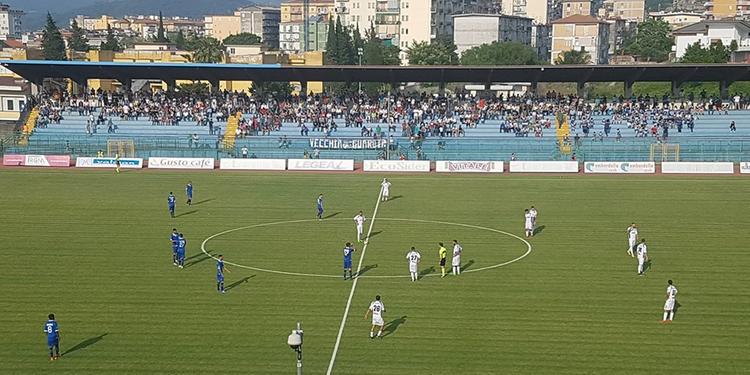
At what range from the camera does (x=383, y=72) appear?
73.2 meters

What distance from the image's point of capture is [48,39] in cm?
13838

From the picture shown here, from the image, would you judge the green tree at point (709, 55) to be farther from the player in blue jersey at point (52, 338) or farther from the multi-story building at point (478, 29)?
the player in blue jersey at point (52, 338)

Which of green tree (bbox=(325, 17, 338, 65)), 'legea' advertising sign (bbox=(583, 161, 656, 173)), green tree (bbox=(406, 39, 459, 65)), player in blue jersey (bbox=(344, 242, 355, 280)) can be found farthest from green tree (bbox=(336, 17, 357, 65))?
player in blue jersey (bbox=(344, 242, 355, 280))

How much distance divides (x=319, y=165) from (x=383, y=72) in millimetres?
17042

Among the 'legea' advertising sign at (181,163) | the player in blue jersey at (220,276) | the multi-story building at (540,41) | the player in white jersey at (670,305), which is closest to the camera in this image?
the player in white jersey at (670,305)

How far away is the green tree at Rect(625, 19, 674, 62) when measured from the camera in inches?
5704

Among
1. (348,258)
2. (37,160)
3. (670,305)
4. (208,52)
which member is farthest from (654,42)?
(670,305)

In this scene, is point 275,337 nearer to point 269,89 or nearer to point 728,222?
point 728,222

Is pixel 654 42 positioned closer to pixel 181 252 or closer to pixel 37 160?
pixel 37 160

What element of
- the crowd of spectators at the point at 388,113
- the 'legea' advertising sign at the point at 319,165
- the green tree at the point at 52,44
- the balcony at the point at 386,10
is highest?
the balcony at the point at 386,10

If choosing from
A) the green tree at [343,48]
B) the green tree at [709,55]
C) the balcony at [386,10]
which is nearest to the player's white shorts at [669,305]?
the green tree at [709,55]

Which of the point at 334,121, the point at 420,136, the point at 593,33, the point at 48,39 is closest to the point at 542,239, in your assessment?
the point at 420,136

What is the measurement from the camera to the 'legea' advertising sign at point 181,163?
5953cm

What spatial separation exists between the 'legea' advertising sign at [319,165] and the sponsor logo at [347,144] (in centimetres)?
600
